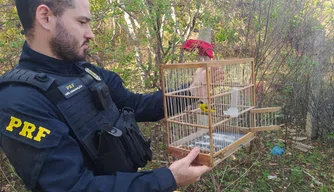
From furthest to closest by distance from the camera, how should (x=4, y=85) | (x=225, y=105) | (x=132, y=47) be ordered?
(x=132, y=47) < (x=225, y=105) < (x=4, y=85)

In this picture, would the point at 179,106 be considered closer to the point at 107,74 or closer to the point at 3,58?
the point at 107,74

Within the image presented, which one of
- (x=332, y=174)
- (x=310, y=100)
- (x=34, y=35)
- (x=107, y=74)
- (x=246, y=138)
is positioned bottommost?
(x=332, y=174)

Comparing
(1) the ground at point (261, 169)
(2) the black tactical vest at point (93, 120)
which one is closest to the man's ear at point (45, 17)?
(2) the black tactical vest at point (93, 120)

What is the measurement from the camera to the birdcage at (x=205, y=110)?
6.27ft

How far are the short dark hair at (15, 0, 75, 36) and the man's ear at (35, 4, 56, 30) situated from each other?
17 millimetres

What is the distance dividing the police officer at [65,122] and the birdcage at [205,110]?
0.29 meters

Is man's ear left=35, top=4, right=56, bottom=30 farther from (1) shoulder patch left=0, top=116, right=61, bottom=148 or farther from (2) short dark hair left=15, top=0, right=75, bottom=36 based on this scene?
→ (1) shoulder patch left=0, top=116, right=61, bottom=148

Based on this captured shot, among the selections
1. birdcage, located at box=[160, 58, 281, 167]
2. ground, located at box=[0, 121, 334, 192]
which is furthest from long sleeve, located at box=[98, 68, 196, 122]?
ground, located at box=[0, 121, 334, 192]

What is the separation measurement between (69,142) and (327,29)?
5.03 meters

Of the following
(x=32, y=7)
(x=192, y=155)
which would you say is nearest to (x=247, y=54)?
(x=192, y=155)

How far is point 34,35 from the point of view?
1.52m

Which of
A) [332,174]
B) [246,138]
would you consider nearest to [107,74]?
[246,138]

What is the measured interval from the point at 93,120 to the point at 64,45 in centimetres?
42

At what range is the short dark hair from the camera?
4.78ft
